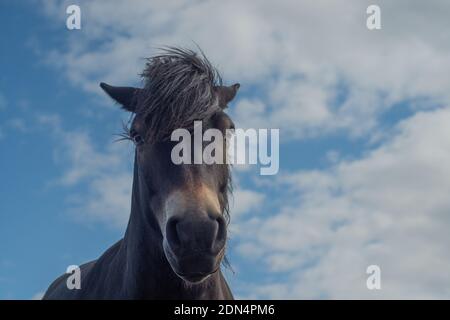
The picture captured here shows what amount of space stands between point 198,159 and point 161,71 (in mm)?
1244

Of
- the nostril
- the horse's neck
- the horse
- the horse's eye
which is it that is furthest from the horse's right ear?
the nostril

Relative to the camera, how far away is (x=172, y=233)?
167 inches

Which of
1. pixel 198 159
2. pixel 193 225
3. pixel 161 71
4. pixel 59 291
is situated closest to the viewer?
pixel 193 225

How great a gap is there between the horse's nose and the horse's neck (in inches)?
31.6

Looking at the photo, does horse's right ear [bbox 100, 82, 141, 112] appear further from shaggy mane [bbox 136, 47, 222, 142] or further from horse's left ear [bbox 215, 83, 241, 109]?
horse's left ear [bbox 215, 83, 241, 109]

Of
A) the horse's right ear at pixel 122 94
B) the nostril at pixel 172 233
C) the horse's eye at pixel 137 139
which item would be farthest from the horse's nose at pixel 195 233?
the horse's right ear at pixel 122 94

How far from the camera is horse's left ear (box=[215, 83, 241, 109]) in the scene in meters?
5.70

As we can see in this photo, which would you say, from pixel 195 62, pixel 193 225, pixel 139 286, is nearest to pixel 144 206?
pixel 139 286

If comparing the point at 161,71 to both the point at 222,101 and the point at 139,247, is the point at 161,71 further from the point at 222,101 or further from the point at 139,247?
the point at 139,247

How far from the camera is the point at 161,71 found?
18.0 ft

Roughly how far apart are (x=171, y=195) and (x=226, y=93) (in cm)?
177
